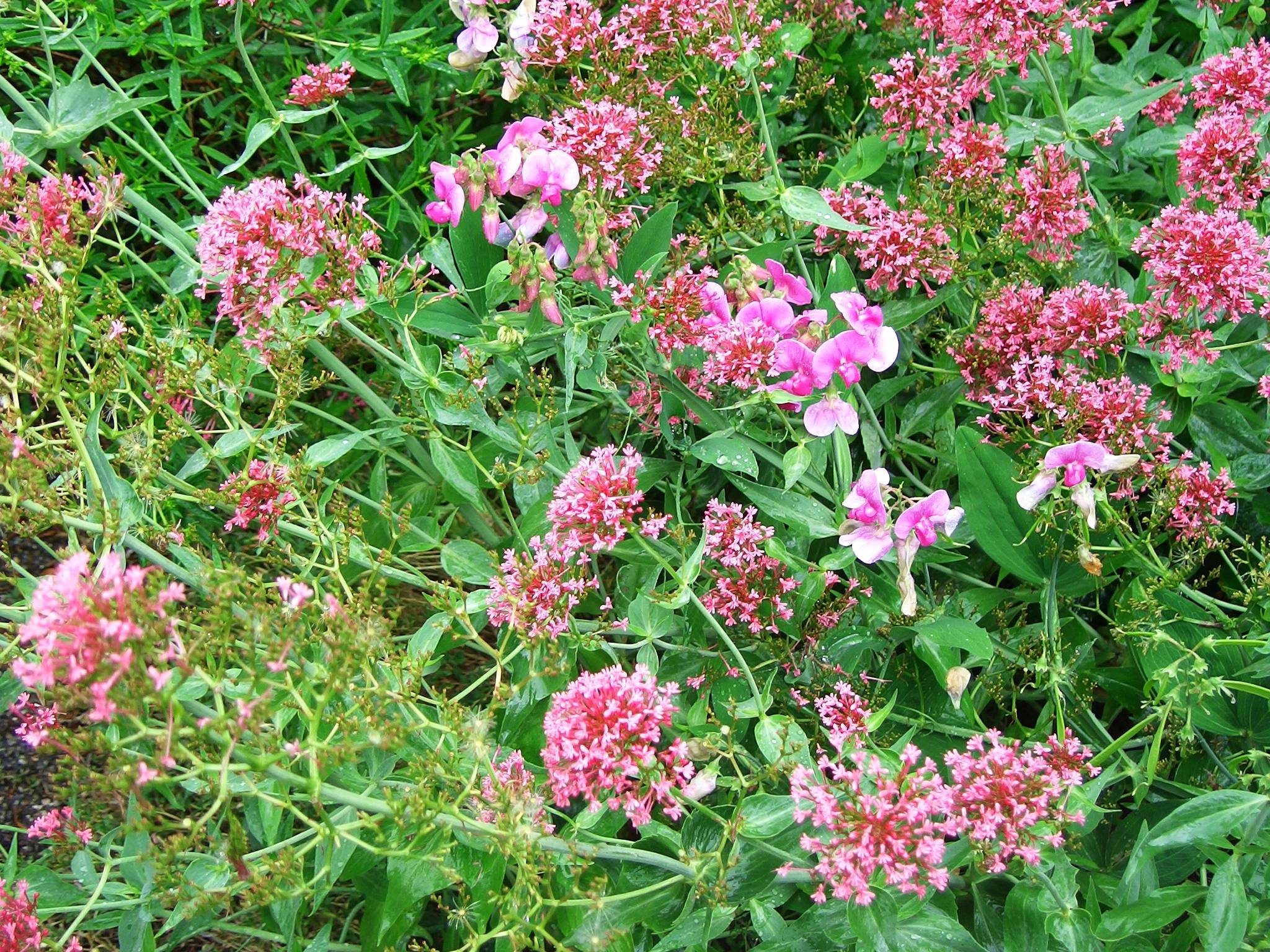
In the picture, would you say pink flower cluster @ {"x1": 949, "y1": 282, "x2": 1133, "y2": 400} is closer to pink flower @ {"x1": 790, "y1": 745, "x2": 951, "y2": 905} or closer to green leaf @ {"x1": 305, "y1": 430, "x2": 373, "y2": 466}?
pink flower @ {"x1": 790, "y1": 745, "x2": 951, "y2": 905}

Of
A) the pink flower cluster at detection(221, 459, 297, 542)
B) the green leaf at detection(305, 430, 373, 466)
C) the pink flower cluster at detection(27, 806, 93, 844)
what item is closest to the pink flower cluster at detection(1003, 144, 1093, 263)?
the green leaf at detection(305, 430, 373, 466)

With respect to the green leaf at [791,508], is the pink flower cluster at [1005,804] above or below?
below

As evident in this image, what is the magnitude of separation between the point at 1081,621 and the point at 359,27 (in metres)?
2.55

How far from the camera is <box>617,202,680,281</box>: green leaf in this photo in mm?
2125

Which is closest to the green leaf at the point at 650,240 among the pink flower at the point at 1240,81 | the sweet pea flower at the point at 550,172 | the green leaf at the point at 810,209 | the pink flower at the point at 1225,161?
the sweet pea flower at the point at 550,172

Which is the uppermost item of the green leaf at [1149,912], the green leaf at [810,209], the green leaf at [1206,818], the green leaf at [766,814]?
the green leaf at [810,209]

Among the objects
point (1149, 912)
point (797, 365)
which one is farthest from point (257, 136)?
point (1149, 912)

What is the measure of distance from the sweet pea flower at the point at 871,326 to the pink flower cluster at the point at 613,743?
74cm

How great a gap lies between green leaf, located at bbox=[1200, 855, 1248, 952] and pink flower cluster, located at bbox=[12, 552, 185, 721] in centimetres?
158

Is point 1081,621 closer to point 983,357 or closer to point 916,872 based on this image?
point 983,357

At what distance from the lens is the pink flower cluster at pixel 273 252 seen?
1.99 meters

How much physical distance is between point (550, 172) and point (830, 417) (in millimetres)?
688

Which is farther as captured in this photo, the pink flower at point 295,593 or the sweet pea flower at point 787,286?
the sweet pea flower at point 787,286

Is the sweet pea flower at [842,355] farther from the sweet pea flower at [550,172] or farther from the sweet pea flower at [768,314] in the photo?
the sweet pea flower at [550,172]
